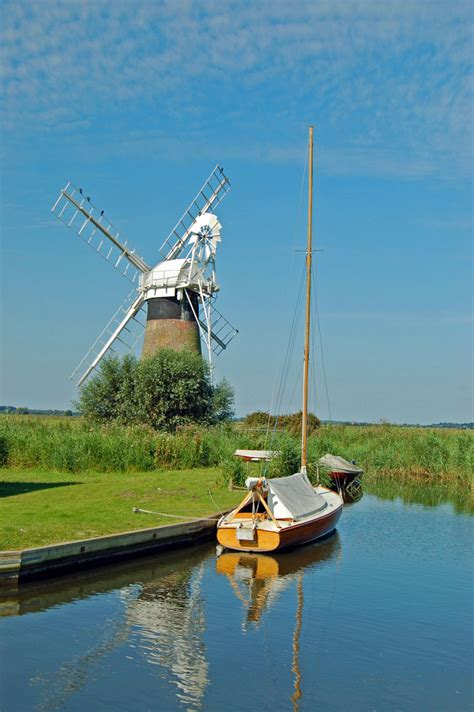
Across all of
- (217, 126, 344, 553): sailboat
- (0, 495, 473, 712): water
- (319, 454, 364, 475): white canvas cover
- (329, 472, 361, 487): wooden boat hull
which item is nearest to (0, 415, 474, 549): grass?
(329, 472, 361, 487): wooden boat hull

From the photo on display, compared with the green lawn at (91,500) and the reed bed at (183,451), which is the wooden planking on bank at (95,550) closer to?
the green lawn at (91,500)

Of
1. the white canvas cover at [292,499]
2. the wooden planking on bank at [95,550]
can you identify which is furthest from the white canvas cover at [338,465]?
the wooden planking on bank at [95,550]

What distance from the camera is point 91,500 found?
19000 millimetres

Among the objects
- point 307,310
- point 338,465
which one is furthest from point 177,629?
point 338,465

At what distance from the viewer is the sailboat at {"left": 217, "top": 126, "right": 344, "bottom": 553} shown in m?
16.5

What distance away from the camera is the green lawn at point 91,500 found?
14.6 metres

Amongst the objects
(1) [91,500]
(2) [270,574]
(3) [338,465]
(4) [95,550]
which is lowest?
(2) [270,574]

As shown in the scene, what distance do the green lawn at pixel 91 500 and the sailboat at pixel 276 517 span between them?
1.41 meters

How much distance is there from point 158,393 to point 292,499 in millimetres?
16773

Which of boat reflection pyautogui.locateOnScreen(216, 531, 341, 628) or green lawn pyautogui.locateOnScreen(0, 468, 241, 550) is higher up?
green lawn pyautogui.locateOnScreen(0, 468, 241, 550)

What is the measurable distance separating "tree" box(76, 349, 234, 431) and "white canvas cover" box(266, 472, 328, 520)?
1404 centimetres

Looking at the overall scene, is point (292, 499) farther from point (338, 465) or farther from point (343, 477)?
point (338, 465)

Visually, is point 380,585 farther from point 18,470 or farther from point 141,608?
point 18,470

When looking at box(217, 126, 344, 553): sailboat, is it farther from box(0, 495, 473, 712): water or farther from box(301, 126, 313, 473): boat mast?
box(301, 126, 313, 473): boat mast
